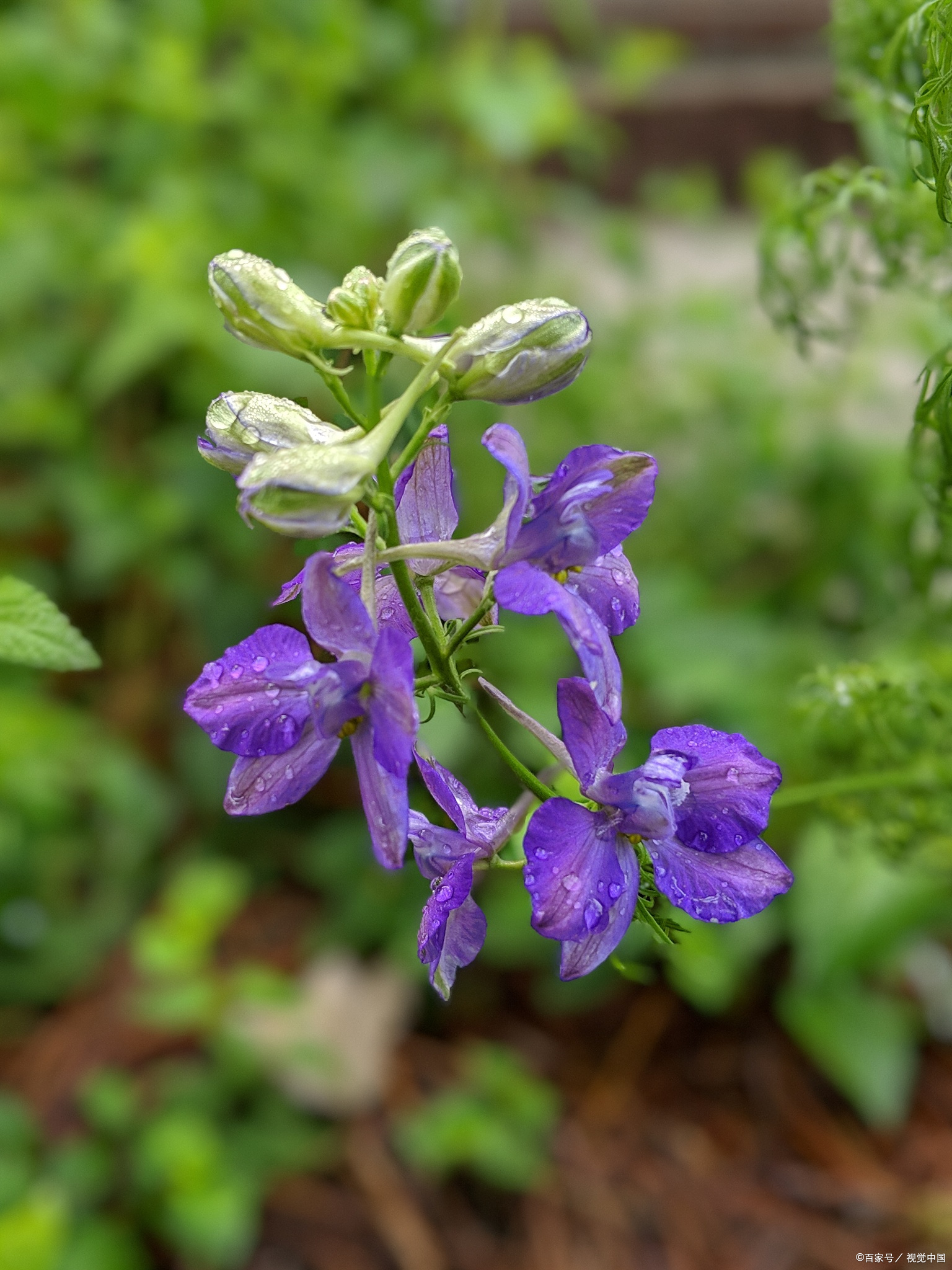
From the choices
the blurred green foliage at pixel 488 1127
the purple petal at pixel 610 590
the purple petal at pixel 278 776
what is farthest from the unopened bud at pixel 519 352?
the blurred green foliage at pixel 488 1127

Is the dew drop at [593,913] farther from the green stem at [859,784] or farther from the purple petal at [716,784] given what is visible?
the green stem at [859,784]

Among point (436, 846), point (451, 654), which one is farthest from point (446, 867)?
point (451, 654)

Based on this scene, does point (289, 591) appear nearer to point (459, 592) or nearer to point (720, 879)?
point (459, 592)

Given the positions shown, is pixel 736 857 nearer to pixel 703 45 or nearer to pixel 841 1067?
pixel 841 1067

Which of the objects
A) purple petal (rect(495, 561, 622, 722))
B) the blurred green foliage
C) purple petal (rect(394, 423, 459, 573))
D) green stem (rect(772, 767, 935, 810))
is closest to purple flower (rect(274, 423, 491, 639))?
purple petal (rect(394, 423, 459, 573))

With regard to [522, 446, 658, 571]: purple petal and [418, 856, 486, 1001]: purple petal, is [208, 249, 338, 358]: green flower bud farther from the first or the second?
[418, 856, 486, 1001]: purple petal

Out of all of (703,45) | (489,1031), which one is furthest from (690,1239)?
(703,45)
